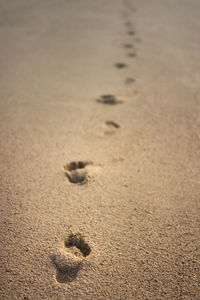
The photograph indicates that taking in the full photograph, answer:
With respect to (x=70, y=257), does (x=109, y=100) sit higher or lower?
higher

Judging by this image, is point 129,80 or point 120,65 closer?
point 129,80

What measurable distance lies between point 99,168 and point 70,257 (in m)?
0.50

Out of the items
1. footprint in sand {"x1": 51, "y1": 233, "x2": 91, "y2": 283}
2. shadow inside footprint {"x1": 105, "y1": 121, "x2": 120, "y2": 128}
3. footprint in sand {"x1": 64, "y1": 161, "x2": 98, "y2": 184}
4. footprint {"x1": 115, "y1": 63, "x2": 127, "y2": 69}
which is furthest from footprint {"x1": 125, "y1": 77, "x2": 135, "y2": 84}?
footprint in sand {"x1": 51, "y1": 233, "x2": 91, "y2": 283}

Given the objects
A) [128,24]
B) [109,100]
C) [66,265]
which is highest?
[128,24]

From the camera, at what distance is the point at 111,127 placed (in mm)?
1568

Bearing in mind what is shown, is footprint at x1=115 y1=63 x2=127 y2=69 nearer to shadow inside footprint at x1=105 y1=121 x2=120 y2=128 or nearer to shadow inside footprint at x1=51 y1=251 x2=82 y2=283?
shadow inside footprint at x1=105 y1=121 x2=120 y2=128

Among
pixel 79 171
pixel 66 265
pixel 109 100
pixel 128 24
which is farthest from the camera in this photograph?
pixel 128 24

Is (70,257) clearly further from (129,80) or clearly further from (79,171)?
(129,80)

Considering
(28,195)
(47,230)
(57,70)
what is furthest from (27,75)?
(47,230)

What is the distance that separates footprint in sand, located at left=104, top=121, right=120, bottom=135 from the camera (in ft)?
4.99

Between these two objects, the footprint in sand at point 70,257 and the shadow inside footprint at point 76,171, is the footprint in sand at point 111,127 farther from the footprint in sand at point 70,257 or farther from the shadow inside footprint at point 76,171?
the footprint in sand at point 70,257

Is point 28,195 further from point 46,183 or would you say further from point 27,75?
point 27,75

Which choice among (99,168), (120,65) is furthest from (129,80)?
(99,168)

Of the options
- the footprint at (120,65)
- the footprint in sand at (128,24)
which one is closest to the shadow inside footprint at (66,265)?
the footprint at (120,65)
